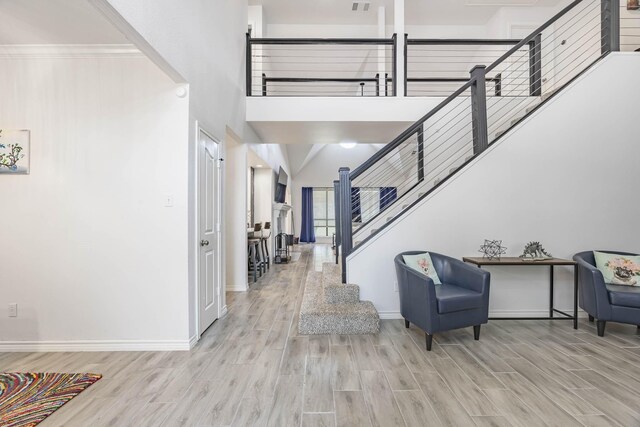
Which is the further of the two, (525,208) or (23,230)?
(525,208)

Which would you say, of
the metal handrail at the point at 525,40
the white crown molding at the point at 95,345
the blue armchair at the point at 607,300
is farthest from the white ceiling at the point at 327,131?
the white crown molding at the point at 95,345

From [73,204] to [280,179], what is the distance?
6297 millimetres

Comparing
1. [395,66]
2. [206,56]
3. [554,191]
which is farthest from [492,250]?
[206,56]

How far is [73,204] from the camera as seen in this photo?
9.56 feet

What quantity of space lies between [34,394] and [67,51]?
272cm

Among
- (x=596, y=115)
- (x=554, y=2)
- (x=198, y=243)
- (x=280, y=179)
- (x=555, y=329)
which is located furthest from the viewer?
(x=280, y=179)

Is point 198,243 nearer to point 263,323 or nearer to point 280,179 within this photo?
point 263,323

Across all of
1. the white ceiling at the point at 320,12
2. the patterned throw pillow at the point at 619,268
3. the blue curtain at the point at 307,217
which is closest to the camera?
the patterned throw pillow at the point at 619,268

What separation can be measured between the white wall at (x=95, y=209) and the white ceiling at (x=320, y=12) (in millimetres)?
4224

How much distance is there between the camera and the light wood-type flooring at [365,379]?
197 centimetres

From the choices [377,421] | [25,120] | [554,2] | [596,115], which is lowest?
[377,421]

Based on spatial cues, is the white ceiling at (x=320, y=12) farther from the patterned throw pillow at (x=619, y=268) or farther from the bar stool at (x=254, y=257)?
the patterned throw pillow at (x=619, y=268)

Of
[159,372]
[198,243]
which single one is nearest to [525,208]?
[198,243]

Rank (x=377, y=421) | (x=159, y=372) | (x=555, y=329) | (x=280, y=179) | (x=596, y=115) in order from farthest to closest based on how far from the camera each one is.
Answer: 1. (x=280, y=179)
2. (x=596, y=115)
3. (x=555, y=329)
4. (x=159, y=372)
5. (x=377, y=421)
